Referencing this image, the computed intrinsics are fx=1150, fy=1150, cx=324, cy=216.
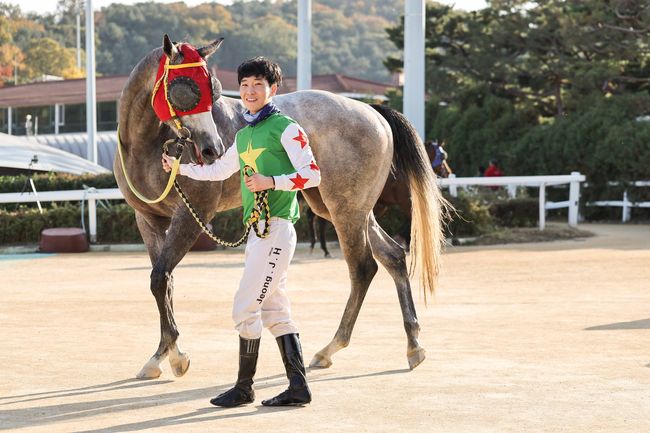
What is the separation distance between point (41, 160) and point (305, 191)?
23261 mm

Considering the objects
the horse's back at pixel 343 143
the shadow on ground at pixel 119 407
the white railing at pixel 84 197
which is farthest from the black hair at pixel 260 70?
the white railing at pixel 84 197

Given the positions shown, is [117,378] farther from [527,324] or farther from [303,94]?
[527,324]

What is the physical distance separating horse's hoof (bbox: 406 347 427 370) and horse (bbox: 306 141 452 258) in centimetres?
402

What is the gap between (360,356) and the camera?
291 inches

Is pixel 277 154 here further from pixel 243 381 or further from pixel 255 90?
pixel 243 381

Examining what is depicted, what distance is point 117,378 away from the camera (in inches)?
257

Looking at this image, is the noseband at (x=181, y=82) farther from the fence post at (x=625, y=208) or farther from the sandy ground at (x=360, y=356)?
the fence post at (x=625, y=208)

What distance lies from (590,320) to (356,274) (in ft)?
8.64

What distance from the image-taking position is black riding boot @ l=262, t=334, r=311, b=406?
18.2ft

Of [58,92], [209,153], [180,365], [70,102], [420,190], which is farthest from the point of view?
[58,92]

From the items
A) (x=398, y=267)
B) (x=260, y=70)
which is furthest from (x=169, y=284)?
(x=260, y=70)

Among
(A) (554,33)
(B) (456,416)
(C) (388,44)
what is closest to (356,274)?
(B) (456,416)

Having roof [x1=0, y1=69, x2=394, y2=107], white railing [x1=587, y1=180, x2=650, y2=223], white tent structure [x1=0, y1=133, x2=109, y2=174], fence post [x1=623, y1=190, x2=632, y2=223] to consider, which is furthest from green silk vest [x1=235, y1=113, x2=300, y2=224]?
roof [x1=0, y1=69, x2=394, y2=107]

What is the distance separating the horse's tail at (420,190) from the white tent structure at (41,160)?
2006 centimetres
